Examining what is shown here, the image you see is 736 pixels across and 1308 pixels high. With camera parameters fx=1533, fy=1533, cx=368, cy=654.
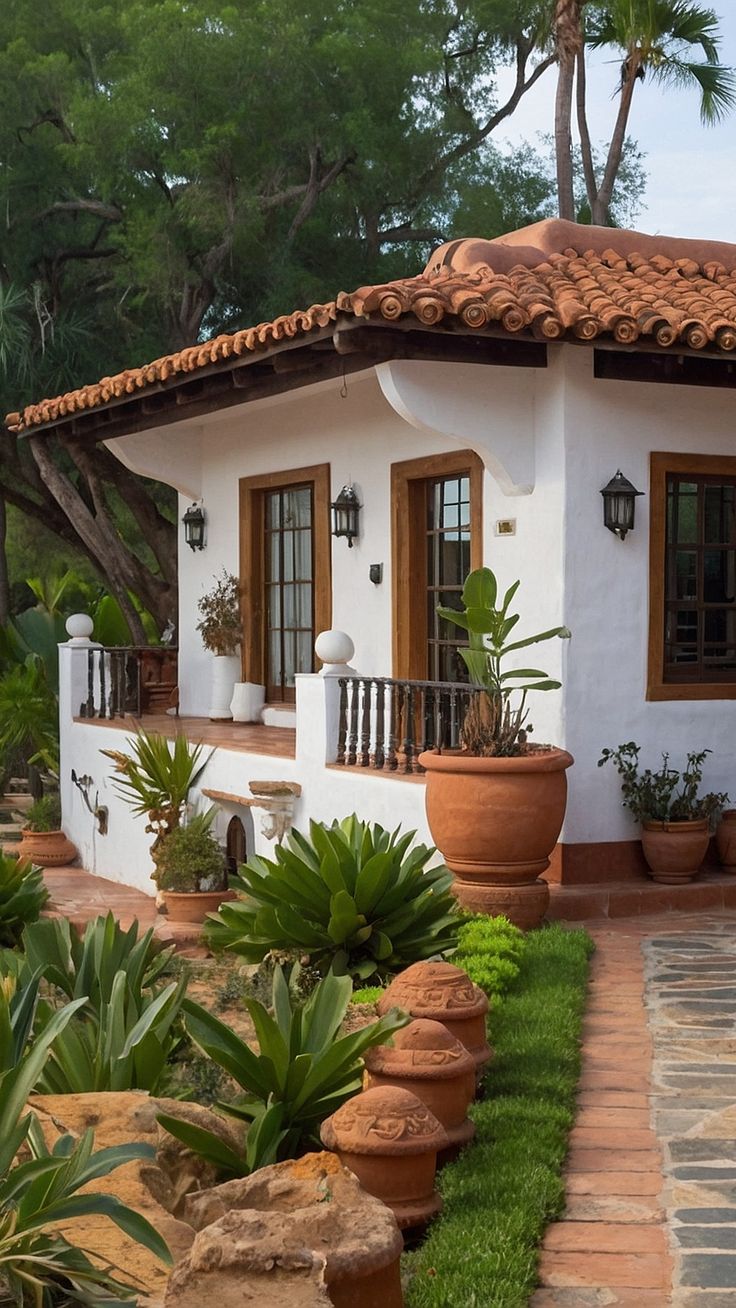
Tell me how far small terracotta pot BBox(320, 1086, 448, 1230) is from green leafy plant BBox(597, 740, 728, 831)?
15.5 feet

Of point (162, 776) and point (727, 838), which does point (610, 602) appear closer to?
point (727, 838)

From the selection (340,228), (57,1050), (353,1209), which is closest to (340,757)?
(57,1050)

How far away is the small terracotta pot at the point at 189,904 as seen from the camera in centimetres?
1077

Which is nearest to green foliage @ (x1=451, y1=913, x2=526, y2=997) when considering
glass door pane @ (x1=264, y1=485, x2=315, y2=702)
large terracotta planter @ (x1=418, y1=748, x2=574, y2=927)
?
Result: large terracotta planter @ (x1=418, y1=748, x2=574, y2=927)

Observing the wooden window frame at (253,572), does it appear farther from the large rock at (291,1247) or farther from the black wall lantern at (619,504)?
the large rock at (291,1247)

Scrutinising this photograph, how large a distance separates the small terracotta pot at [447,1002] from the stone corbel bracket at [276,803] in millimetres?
4892

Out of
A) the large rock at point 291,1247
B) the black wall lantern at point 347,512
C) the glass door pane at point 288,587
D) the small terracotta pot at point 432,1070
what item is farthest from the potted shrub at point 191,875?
the large rock at point 291,1247

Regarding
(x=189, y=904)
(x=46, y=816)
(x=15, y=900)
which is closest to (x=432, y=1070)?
(x=15, y=900)

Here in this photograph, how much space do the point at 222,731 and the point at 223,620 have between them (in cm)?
106

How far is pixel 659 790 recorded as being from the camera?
8719mm

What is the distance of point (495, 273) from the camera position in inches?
376

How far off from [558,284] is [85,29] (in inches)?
445

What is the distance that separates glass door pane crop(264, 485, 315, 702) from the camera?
1220cm

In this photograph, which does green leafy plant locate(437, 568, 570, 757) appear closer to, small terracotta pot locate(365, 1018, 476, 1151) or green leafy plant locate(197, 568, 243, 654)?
small terracotta pot locate(365, 1018, 476, 1151)
